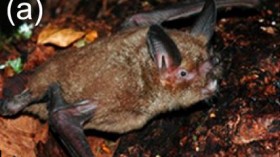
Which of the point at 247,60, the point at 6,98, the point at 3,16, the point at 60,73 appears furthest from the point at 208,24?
the point at 3,16

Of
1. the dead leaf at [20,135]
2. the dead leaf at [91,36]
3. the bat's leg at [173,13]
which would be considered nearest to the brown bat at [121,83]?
the dead leaf at [20,135]

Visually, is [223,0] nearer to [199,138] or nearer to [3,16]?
[199,138]

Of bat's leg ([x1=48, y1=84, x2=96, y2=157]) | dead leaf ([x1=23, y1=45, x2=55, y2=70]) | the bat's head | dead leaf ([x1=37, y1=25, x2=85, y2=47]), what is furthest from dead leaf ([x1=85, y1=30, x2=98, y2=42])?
bat's leg ([x1=48, y1=84, x2=96, y2=157])

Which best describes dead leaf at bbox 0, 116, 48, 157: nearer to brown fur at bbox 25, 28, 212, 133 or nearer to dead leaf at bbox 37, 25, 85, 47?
brown fur at bbox 25, 28, 212, 133

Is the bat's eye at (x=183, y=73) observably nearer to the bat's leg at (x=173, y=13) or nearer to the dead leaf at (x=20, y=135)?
the bat's leg at (x=173, y=13)

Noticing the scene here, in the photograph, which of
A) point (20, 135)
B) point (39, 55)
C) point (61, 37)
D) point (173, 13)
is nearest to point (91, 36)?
point (61, 37)

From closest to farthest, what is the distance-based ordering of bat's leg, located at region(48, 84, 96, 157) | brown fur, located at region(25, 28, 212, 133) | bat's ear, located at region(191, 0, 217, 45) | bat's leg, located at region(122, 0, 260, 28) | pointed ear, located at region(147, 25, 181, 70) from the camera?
pointed ear, located at region(147, 25, 181, 70), bat's leg, located at region(48, 84, 96, 157), brown fur, located at region(25, 28, 212, 133), bat's ear, located at region(191, 0, 217, 45), bat's leg, located at region(122, 0, 260, 28)
